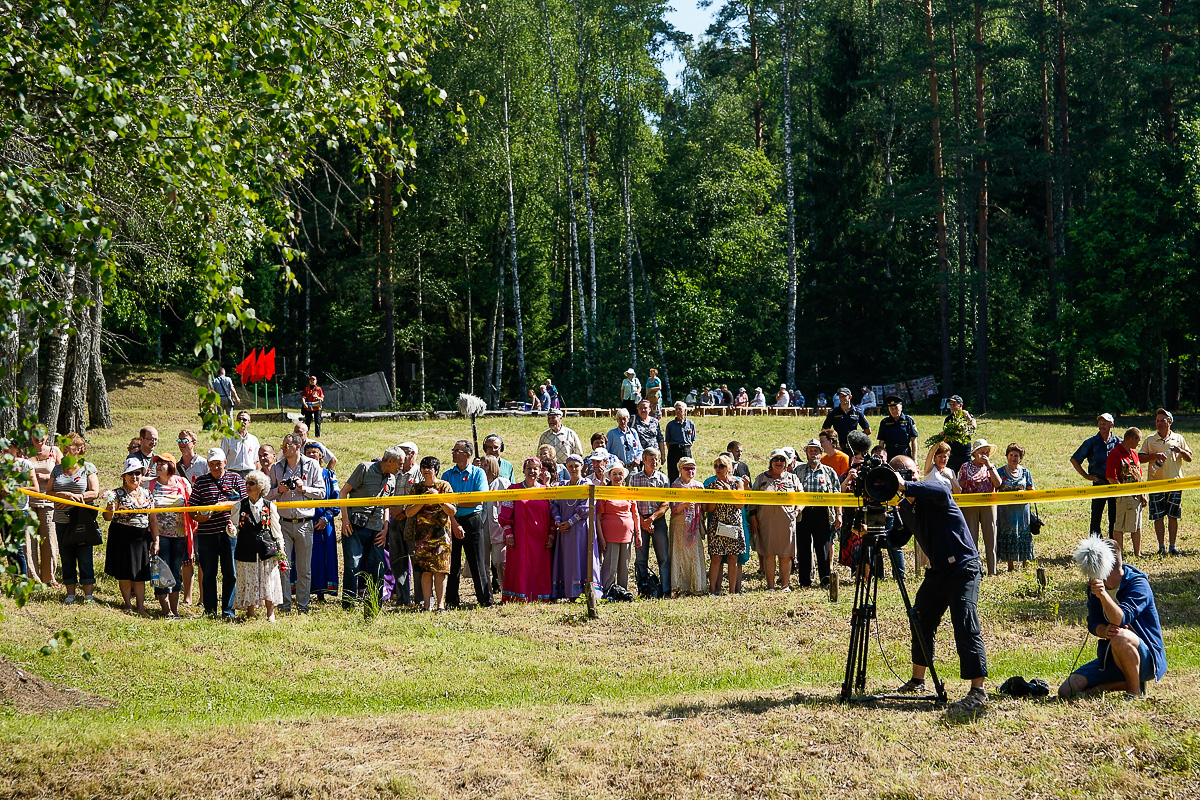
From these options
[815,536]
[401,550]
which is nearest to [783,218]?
[815,536]

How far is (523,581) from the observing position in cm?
1249

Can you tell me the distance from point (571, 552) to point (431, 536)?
1.66 metres

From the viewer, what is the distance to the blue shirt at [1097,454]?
13.5 m

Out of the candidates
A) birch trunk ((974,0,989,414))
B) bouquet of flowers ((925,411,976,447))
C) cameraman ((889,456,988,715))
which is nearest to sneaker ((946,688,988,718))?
cameraman ((889,456,988,715))

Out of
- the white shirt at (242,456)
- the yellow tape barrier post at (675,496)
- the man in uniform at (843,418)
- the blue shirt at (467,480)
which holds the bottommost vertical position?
the yellow tape barrier post at (675,496)

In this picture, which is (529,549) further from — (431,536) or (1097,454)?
(1097,454)

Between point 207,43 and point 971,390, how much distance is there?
40637 millimetres

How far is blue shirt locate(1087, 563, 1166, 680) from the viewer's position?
7.69 m

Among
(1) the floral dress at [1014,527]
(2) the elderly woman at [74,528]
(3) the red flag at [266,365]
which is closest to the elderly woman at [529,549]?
(2) the elderly woman at [74,528]

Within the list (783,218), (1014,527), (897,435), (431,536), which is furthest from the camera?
(783,218)

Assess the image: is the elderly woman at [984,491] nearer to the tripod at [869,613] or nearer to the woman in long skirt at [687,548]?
the woman in long skirt at [687,548]

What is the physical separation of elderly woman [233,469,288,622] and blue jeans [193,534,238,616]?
12 centimetres

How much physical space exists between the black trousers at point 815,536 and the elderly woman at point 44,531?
27.2 ft

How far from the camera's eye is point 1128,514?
1326cm
